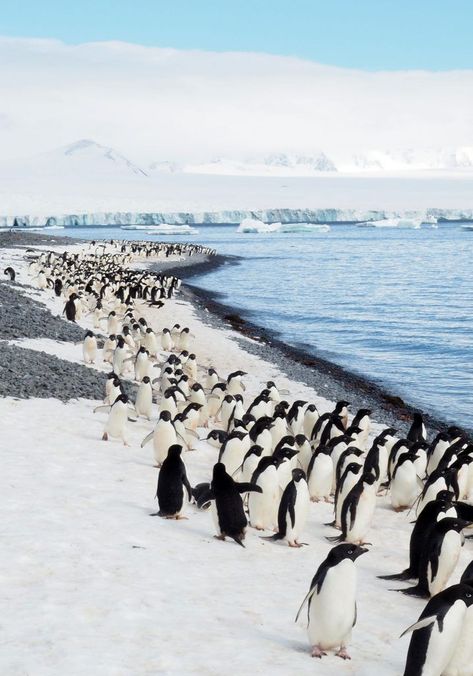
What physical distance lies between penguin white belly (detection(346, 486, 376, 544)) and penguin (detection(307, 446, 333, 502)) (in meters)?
1.32

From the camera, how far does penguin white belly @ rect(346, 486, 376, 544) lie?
841 cm

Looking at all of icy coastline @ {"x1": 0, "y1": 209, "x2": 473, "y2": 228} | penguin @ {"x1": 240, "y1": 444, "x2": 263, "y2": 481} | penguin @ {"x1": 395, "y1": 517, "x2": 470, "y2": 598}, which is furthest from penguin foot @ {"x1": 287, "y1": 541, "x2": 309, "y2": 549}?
icy coastline @ {"x1": 0, "y1": 209, "x2": 473, "y2": 228}

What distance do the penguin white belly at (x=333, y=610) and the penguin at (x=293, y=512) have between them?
2391 millimetres

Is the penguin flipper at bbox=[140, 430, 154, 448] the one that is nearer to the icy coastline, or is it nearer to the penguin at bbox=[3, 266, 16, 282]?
the penguin at bbox=[3, 266, 16, 282]

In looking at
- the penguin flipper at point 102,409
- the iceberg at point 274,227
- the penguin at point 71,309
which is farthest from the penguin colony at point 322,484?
the iceberg at point 274,227

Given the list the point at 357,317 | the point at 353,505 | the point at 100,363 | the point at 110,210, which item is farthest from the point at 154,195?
the point at 353,505

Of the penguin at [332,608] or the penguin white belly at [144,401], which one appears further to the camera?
the penguin white belly at [144,401]

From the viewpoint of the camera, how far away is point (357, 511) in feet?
27.6

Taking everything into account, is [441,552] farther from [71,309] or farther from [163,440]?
[71,309]

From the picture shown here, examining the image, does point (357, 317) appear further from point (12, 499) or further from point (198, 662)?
point (198, 662)

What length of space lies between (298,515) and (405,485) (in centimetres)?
225

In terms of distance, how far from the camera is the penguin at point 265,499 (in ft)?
27.8

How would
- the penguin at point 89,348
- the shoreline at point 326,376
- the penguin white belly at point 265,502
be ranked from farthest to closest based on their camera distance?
the shoreline at point 326,376 → the penguin at point 89,348 → the penguin white belly at point 265,502

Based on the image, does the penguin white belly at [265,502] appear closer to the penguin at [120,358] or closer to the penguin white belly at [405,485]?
the penguin white belly at [405,485]
